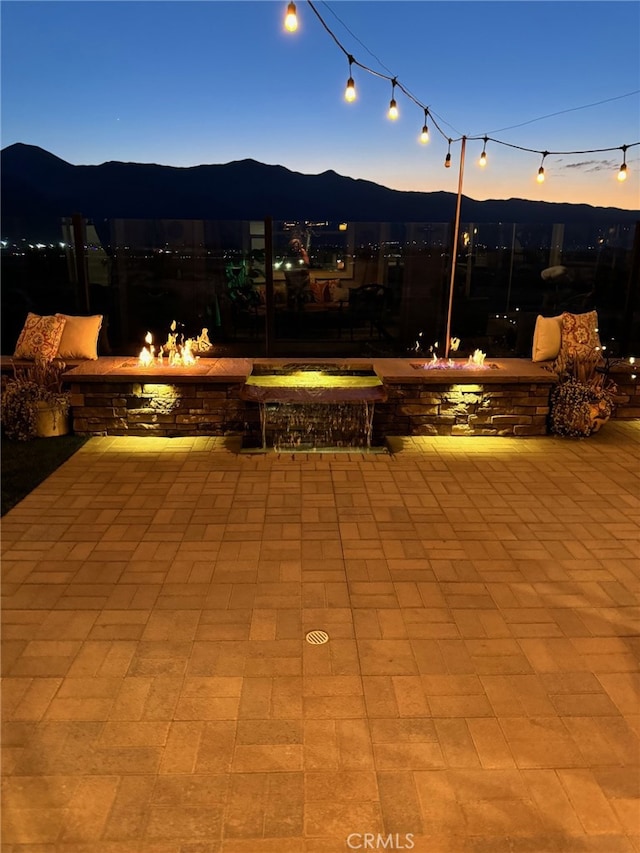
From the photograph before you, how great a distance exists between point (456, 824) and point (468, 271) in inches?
368

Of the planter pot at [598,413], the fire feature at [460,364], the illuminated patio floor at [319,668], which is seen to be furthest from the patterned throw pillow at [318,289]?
the illuminated patio floor at [319,668]

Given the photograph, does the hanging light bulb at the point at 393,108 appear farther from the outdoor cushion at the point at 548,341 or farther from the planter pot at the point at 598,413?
the planter pot at the point at 598,413

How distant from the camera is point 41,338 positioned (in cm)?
785

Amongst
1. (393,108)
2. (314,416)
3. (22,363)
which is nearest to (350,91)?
(393,108)

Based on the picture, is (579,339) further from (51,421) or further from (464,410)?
(51,421)

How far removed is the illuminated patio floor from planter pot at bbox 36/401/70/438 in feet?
5.86

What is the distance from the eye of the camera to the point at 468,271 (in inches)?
407

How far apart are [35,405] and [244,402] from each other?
248 cm

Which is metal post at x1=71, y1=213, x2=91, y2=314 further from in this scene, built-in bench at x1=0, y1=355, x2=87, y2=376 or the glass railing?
built-in bench at x1=0, y1=355, x2=87, y2=376

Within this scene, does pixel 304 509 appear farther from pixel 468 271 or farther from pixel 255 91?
pixel 255 91

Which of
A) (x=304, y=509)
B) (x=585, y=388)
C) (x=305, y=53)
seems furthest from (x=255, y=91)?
(x=304, y=509)

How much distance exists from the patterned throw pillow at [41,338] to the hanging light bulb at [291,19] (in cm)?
525

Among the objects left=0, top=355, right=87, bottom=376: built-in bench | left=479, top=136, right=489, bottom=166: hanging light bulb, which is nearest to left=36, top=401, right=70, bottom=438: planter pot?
left=0, top=355, right=87, bottom=376: built-in bench

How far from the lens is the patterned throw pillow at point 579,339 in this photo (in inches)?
308
